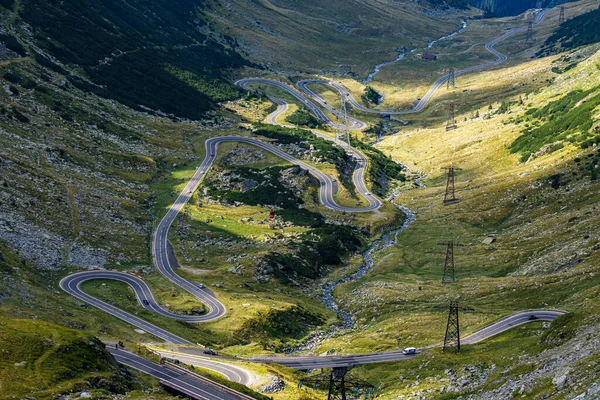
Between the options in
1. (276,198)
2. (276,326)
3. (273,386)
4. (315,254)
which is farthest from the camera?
(276,198)

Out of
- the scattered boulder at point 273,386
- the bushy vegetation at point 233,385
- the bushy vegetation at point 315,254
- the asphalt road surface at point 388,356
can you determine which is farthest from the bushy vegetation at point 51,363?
the bushy vegetation at point 315,254

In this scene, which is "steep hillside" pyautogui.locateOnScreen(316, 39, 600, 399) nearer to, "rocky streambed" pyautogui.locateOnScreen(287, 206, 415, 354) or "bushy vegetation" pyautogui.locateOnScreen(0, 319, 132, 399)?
"rocky streambed" pyautogui.locateOnScreen(287, 206, 415, 354)

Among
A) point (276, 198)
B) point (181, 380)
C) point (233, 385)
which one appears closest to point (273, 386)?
point (233, 385)

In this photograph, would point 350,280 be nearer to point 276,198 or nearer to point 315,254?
point 315,254

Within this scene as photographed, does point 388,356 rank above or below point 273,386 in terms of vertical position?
above

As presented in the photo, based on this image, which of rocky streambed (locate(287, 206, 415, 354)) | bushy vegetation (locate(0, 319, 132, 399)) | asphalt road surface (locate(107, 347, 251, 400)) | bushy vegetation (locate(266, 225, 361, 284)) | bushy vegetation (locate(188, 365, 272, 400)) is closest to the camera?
bushy vegetation (locate(0, 319, 132, 399))

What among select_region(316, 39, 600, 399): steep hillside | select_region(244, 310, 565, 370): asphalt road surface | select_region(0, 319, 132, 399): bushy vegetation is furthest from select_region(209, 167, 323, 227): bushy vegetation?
select_region(0, 319, 132, 399): bushy vegetation

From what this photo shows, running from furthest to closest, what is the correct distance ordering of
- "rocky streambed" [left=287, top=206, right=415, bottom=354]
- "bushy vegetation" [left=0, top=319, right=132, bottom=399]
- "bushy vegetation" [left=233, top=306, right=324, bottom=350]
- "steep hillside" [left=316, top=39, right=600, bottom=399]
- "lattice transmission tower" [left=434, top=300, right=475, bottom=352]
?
1. "rocky streambed" [left=287, top=206, right=415, bottom=354]
2. "bushy vegetation" [left=233, top=306, right=324, bottom=350]
3. "lattice transmission tower" [left=434, top=300, right=475, bottom=352]
4. "steep hillside" [left=316, top=39, right=600, bottom=399]
5. "bushy vegetation" [left=0, top=319, right=132, bottom=399]

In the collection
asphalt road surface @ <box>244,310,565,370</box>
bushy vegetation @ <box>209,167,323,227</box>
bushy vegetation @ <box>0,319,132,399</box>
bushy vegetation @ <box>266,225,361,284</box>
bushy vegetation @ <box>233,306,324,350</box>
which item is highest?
bushy vegetation @ <box>209,167,323,227</box>

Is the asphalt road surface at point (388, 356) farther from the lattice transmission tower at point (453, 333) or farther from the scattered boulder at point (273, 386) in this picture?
the scattered boulder at point (273, 386)
